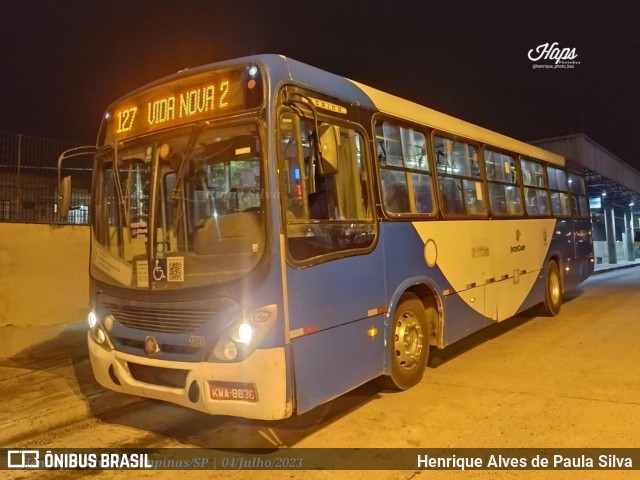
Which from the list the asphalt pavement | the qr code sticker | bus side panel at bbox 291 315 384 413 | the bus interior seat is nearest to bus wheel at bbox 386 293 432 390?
bus side panel at bbox 291 315 384 413

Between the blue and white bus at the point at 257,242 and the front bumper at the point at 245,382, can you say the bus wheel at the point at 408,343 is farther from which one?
the front bumper at the point at 245,382

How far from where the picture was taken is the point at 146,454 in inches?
175

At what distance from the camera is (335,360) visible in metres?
4.39

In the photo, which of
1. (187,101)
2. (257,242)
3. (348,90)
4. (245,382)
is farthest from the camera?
(348,90)

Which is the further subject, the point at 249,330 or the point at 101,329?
the point at 101,329

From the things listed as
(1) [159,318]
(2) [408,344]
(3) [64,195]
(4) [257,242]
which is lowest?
(2) [408,344]

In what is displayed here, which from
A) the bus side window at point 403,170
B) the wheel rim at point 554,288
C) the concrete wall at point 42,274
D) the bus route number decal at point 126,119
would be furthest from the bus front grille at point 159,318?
the wheel rim at point 554,288

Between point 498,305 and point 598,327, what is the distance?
2.72 metres

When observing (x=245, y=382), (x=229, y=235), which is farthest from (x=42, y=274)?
(x=245, y=382)

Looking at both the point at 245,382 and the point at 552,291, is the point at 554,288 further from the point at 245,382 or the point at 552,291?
the point at 245,382

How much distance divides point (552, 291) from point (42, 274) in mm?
10006

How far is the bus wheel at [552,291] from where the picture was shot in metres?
10.0

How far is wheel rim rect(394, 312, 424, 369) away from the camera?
18.2 feet

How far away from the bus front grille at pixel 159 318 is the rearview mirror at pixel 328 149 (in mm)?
1460
